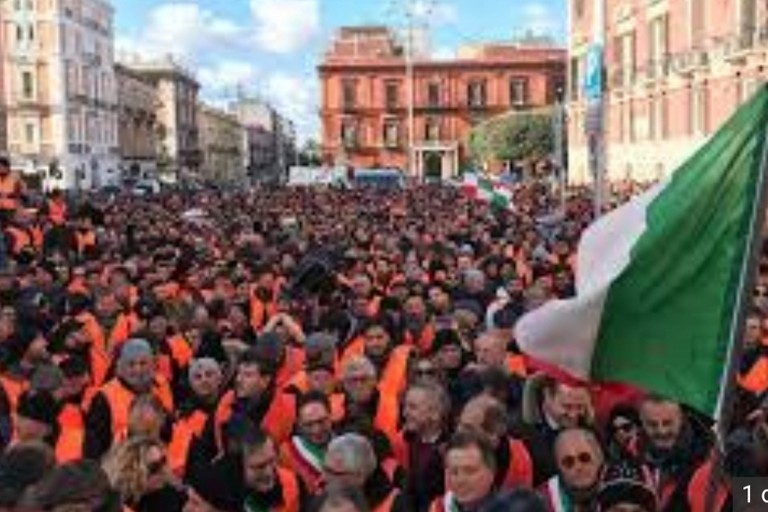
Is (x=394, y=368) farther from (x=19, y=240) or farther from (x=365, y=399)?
(x=19, y=240)

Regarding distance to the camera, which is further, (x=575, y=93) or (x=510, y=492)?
(x=575, y=93)

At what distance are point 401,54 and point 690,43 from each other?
2404 inches

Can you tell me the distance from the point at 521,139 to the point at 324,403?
243 feet

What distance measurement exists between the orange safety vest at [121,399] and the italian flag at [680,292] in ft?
10.0

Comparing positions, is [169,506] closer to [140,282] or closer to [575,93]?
[140,282]

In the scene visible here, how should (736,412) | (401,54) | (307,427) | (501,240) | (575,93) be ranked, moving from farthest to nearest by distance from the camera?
(401,54) < (575,93) < (501,240) < (736,412) < (307,427)

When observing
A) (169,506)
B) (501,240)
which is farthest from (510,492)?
(501,240)

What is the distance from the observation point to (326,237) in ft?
75.3

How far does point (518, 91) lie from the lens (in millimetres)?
106000

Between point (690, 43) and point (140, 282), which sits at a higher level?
point (690, 43)

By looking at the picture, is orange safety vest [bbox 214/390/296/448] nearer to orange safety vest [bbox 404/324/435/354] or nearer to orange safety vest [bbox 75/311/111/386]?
orange safety vest [bbox 75/311/111/386]

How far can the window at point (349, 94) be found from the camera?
106 m

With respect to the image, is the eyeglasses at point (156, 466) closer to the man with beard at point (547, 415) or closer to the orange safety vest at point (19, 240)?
the man with beard at point (547, 415)

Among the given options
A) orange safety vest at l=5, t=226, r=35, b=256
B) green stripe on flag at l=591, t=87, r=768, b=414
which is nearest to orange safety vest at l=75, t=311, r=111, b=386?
green stripe on flag at l=591, t=87, r=768, b=414
